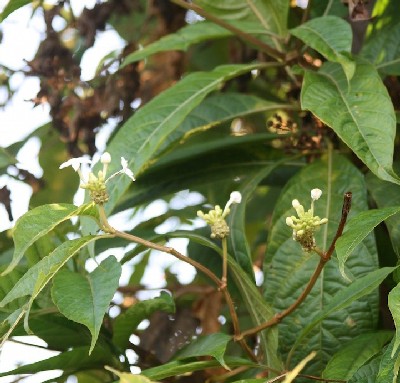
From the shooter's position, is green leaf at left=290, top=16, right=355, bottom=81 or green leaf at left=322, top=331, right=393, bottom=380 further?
green leaf at left=290, top=16, right=355, bottom=81

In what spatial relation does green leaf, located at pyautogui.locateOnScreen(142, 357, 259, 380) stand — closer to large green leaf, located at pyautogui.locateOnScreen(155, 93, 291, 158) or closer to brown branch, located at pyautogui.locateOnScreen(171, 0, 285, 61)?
large green leaf, located at pyautogui.locateOnScreen(155, 93, 291, 158)

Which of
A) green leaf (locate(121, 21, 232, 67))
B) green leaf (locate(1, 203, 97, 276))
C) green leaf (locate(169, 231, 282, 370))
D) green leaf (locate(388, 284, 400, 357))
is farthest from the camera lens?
green leaf (locate(121, 21, 232, 67))

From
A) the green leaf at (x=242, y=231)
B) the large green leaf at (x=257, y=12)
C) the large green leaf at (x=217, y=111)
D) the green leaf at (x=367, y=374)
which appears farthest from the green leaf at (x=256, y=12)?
the green leaf at (x=367, y=374)

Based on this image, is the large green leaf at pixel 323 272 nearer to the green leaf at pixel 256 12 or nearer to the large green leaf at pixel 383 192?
the large green leaf at pixel 383 192

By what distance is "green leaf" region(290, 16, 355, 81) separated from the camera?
126cm

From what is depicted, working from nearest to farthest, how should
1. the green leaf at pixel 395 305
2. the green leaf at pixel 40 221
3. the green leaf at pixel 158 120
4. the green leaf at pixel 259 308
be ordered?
the green leaf at pixel 395 305 → the green leaf at pixel 40 221 → the green leaf at pixel 259 308 → the green leaf at pixel 158 120

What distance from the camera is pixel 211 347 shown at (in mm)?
1206

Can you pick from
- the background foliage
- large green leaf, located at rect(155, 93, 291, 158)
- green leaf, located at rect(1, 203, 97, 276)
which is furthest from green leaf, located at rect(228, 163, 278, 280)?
green leaf, located at rect(1, 203, 97, 276)

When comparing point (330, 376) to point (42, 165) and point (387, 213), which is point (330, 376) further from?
point (42, 165)

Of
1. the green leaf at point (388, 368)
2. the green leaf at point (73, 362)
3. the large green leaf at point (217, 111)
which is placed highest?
the large green leaf at point (217, 111)

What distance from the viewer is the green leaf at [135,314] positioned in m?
1.33

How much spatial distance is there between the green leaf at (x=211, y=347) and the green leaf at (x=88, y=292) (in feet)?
0.46

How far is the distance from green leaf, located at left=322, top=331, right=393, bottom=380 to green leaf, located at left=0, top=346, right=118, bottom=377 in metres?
0.36

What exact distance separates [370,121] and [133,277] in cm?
110
